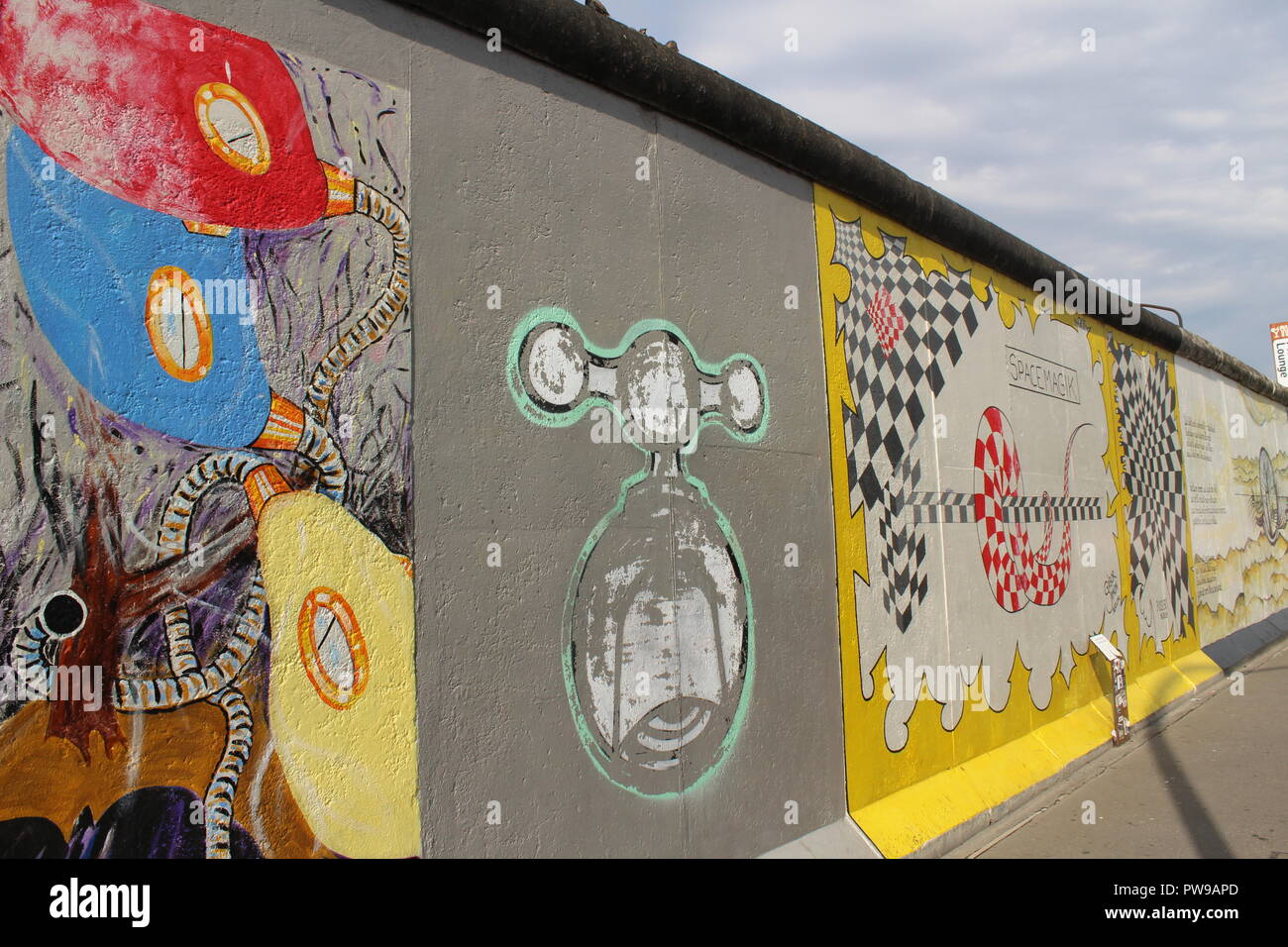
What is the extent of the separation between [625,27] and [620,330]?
4.10 feet

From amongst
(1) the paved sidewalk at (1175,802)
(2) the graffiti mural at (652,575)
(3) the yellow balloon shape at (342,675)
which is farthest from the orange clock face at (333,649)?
(1) the paved sidewalk at (1175,802)

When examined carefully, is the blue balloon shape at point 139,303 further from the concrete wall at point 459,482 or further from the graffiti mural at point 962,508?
the graffiti mural at point 962,508

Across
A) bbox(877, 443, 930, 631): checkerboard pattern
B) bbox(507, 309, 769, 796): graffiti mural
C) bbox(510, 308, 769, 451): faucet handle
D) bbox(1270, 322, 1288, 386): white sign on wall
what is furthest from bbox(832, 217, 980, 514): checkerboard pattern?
bbox(1270, 322, 1288, 386): white sign on wall

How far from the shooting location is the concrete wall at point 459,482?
2357 millimetres

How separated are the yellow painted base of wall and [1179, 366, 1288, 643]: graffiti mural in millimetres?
2959

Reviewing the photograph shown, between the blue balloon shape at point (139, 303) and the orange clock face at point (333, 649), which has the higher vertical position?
the blue balloon shape at point (139, 303)

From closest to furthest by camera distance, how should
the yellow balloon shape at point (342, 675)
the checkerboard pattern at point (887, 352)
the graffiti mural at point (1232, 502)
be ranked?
the yellow balloon shape at point (342, 675), the checkerboard pattern at point (887, 352), the graffiti mural at point (1232, 502)

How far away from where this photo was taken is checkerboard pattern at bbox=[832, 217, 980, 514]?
5.13m

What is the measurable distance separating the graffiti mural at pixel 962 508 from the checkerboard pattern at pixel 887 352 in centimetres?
1

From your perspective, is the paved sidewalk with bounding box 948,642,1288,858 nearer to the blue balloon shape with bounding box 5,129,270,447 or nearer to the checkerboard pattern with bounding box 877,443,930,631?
the checkerboard pattern with bounding box 877,443,930,631

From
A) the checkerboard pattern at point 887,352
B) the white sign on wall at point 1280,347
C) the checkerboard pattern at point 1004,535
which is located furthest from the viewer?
the white sign on wall at point 1280,347

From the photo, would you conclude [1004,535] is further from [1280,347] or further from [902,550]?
[1280,347]
